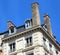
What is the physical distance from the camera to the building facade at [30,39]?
167 feet

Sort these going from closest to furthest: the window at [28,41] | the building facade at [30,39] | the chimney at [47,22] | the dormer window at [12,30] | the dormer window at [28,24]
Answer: the building facade at [30,39] < the window at [28,41] < the dormer window at [28,24] < the dormer window at [12,30] < the chimney at [47,22]

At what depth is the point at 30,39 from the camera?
5194cm

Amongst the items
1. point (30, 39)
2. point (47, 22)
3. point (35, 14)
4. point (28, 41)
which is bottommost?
point (28, 41)

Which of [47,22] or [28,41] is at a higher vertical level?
[47,22]

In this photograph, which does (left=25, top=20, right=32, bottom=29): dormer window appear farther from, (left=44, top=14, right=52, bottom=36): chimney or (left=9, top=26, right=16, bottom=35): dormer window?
(left=44, top=14, right=52, bottom=36): chimney

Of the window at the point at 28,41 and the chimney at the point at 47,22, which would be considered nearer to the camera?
the window at the point at 28,41

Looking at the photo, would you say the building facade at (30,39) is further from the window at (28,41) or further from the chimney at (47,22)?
the chimney at (47,22)

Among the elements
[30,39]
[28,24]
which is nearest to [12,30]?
[28,24]

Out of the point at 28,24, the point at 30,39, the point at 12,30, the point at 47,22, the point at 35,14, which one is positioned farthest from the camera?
the point at 47,22

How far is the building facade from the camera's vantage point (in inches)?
1999

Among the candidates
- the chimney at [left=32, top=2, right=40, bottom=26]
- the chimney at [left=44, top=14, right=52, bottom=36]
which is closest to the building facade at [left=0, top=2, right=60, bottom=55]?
the chimney at [left=32, top=2, right=40, bottom=26]

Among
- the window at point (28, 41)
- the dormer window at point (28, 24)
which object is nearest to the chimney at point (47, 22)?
the dormer window at point (28, 24)

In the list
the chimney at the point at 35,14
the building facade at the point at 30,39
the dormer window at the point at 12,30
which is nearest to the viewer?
the building facade at the point at 30,39

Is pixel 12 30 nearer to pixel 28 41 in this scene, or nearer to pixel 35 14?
pixel 28 41
